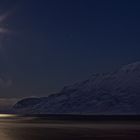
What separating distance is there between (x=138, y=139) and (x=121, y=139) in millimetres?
3254

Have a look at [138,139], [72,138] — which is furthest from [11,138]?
[138,139]

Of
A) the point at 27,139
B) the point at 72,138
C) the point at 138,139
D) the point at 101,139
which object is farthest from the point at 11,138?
the point at 138,139

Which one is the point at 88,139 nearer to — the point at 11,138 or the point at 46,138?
the point at 46,138

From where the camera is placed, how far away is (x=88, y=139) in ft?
277

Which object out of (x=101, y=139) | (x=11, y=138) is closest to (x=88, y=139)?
(x=101, y=139)

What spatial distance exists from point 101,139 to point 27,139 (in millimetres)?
14456

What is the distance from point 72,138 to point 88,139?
3.64 metres

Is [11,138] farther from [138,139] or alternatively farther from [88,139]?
[138,139]

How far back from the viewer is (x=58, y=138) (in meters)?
87.0

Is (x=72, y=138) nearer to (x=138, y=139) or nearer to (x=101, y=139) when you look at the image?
(x=101, y=139)

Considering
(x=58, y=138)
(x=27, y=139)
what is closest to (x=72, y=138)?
(x=58, y=138)

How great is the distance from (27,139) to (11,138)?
4638mm

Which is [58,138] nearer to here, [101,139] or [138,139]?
[101,139]

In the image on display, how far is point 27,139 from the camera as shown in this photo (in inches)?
3413
